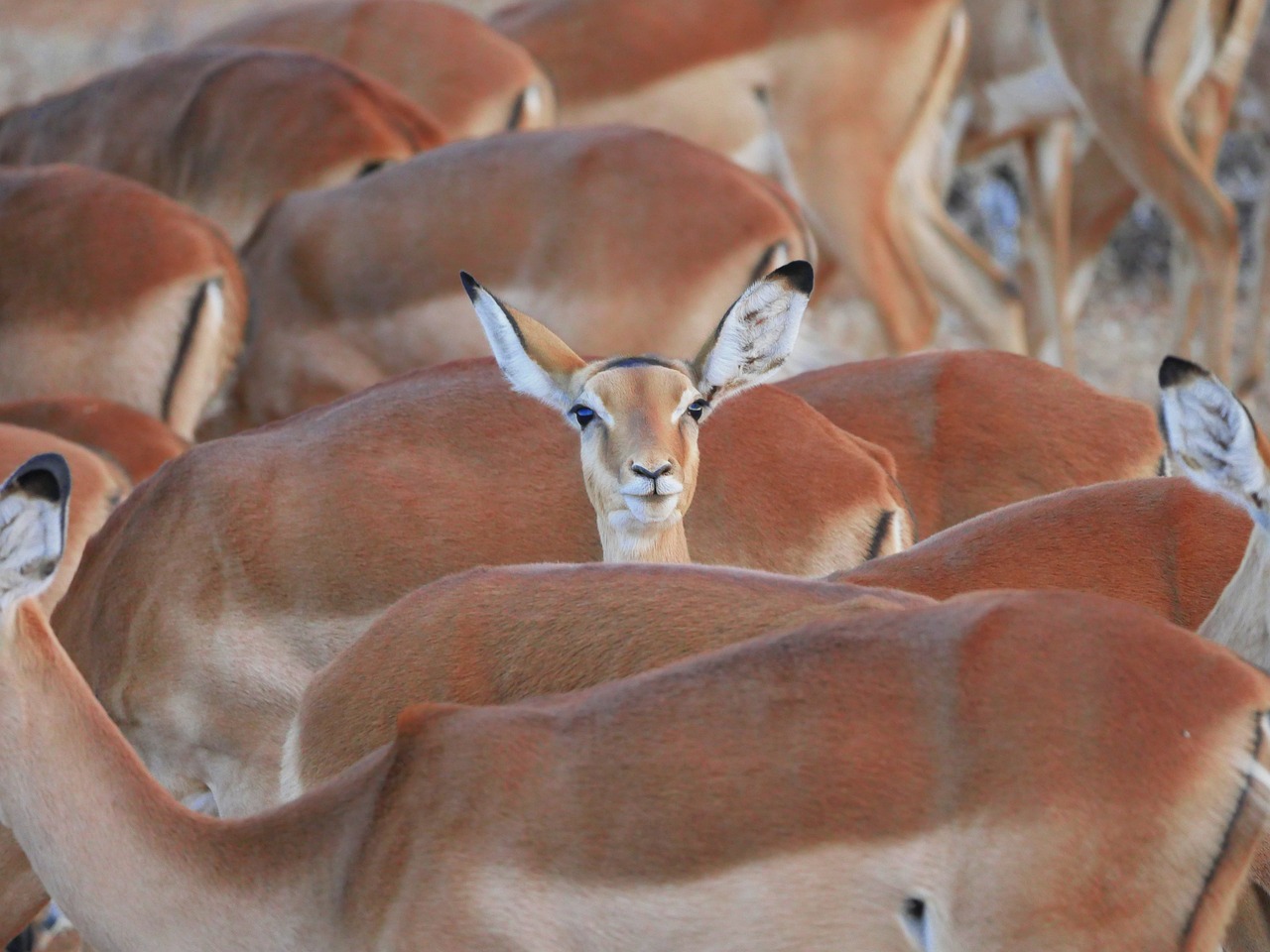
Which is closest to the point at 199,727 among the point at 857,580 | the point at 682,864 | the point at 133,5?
the point at 857,580

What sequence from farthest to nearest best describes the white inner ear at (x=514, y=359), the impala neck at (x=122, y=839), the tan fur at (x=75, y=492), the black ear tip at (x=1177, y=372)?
the tan fur at (x=75, y=492), the white inner ear at (x=514, y=359), the black ear tip at (x=1177, y=372), the impala neck at (x=122, y=839)

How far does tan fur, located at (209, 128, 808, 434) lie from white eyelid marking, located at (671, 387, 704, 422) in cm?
184

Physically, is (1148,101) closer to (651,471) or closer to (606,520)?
(606,520)

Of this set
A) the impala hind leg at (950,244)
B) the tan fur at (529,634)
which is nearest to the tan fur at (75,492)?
the tan fur at (529,634)

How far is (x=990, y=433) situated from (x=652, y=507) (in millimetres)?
892

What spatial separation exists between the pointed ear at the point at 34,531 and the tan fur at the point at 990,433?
1.66 metres

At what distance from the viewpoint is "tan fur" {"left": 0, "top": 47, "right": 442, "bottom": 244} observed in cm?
610

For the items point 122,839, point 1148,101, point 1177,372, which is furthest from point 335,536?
point 1148,101

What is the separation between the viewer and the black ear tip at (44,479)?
8.45ft

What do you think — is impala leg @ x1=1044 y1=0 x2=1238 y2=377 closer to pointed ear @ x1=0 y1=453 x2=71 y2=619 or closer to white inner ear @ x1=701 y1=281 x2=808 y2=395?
white inner ear @ x1=701 y1=281 x2=808 y2=395

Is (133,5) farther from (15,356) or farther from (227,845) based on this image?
(227,845)

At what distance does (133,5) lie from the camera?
442 inches

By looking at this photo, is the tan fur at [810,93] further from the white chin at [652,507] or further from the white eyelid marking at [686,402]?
the white chin at [652,507]

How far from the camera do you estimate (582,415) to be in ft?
10.8
